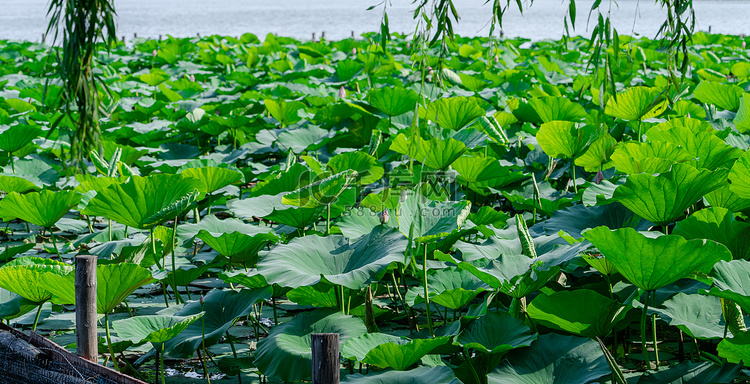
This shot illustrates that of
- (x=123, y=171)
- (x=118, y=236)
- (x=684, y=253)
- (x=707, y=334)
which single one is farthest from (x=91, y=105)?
(x=707, y=334)

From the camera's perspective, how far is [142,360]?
1873 millimetres

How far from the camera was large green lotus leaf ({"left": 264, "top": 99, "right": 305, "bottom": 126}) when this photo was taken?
418 cm

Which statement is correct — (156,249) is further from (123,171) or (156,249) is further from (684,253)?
(684,253)

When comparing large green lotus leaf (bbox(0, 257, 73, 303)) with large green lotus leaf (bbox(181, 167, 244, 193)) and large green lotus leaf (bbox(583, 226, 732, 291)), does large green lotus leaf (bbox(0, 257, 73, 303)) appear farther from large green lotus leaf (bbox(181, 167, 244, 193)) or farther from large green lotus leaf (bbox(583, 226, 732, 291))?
large green lotus leaf (bbox(583, 226, 732, 291))

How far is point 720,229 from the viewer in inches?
68.8

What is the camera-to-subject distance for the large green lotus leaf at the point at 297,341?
1.58m

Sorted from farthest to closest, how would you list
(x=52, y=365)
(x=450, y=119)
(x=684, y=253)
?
1. (x=450, y=119)
2. (x=52, y=365)
3. (x=684, y=253)

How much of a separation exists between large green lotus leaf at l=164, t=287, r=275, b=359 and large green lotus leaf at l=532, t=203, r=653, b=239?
95 cm

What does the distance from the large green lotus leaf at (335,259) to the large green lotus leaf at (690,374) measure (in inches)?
25.1

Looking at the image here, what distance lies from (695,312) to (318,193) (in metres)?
1.15

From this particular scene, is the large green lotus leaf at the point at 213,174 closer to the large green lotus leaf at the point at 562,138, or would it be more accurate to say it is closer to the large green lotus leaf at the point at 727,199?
the large green lotus leaf at the point at 562,138

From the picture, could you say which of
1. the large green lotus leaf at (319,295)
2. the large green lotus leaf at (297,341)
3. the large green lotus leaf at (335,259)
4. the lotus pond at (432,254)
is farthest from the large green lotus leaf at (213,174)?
the large green lotus leaf at (297,341)

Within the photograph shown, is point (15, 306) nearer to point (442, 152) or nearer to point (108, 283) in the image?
point (108, 283)

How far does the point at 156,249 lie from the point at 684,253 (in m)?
1.59
